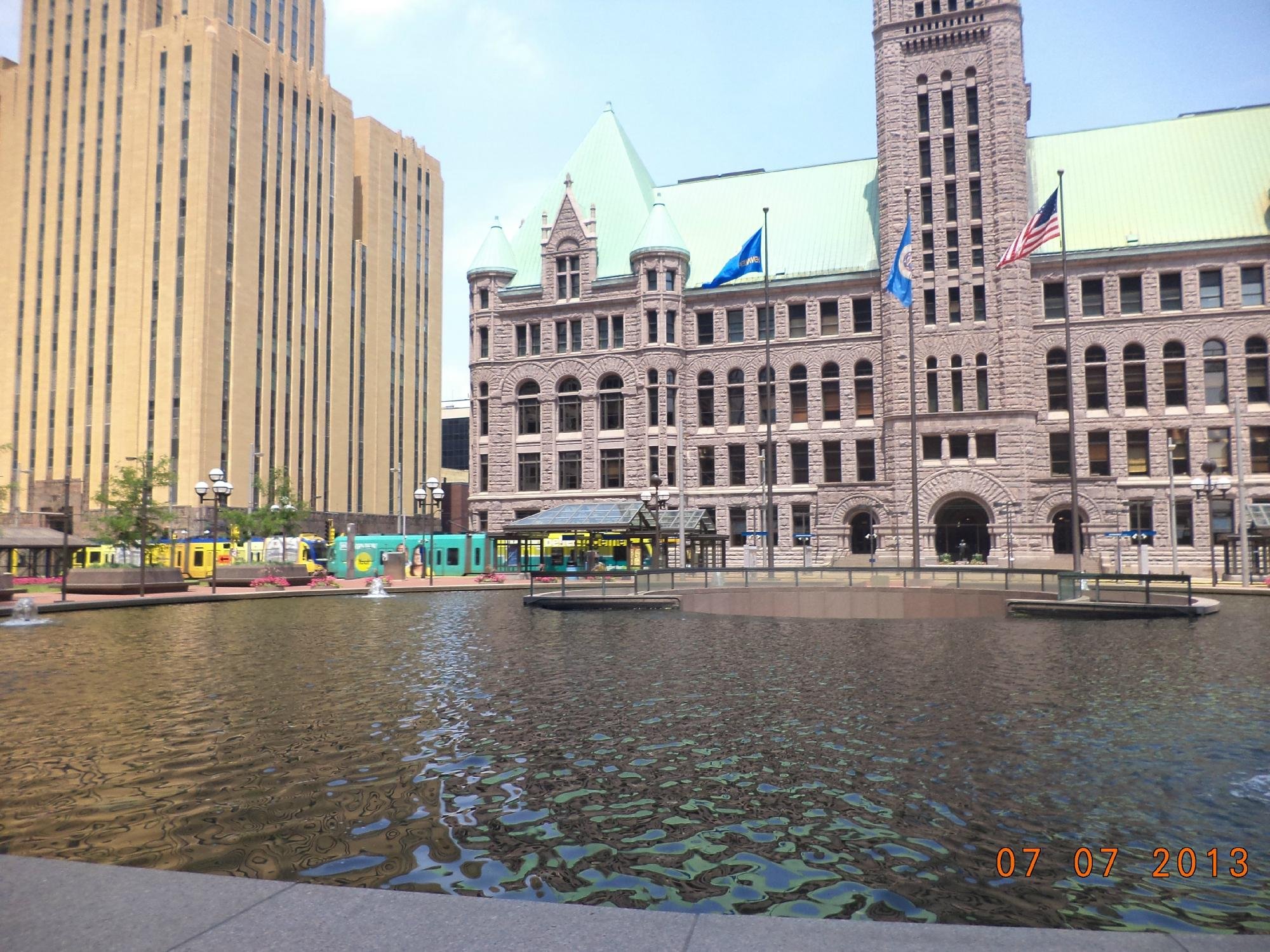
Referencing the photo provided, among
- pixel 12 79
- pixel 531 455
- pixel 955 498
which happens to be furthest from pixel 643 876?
pixel 12 79

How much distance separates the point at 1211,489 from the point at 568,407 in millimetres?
39730

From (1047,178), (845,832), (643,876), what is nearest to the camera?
(643,876)

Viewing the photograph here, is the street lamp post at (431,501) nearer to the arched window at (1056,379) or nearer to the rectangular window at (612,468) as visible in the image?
the rectangular window at (612,468)

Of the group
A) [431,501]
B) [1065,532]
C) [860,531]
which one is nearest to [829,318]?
[860,531]

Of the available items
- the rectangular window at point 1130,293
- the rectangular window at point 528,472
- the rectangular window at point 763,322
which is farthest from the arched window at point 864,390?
the rectangular window at point 528,472

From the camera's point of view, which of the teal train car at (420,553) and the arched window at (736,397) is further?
the arched window at (736,397)

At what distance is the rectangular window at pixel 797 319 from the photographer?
64.5 m

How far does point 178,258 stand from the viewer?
3376 inches

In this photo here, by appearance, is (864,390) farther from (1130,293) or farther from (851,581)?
(851,581)

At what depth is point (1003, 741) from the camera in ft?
30.8

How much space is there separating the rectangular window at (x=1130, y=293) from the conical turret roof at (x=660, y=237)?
91.5ft

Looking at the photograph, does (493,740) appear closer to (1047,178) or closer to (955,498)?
(955,498)

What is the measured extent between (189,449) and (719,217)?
1982 inches

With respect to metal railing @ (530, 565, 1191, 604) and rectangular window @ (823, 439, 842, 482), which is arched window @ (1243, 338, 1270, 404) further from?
metal railing @ (530, 565, 1191, 604)
